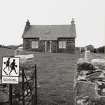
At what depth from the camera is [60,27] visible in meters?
44.4

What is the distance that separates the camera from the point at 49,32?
4378 centimetres

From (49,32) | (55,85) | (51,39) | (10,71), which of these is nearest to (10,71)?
(10,71)

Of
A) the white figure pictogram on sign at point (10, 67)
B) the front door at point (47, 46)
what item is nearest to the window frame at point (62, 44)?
the front door at point (47, 46)

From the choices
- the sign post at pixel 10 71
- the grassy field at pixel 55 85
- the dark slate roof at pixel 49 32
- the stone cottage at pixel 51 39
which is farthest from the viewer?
the dark slate roof at pixel 49 32

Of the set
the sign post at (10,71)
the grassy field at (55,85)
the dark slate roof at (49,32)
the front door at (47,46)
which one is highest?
the dark slate roof at (49,32)

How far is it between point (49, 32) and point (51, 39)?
191 cm

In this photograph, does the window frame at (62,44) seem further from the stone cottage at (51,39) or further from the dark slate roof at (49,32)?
the dark slate roof at (49,32)

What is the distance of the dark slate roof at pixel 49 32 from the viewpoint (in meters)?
42.6

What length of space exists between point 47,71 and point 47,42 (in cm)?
2875

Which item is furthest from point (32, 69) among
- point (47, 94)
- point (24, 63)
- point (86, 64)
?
point (86, 64)

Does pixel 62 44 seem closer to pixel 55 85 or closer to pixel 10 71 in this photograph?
pixel 55 85

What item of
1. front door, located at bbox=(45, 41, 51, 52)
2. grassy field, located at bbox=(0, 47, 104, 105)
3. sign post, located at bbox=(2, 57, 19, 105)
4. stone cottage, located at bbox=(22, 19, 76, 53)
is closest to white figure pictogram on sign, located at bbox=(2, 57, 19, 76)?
sign post, located at bbox=(2, 57, 19, 105)

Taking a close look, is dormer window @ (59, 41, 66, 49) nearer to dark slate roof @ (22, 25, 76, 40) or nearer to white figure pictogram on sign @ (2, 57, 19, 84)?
dark slate roof @ (22, 25, 76, 40)

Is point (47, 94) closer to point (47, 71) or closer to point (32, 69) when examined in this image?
point (32, 69)
